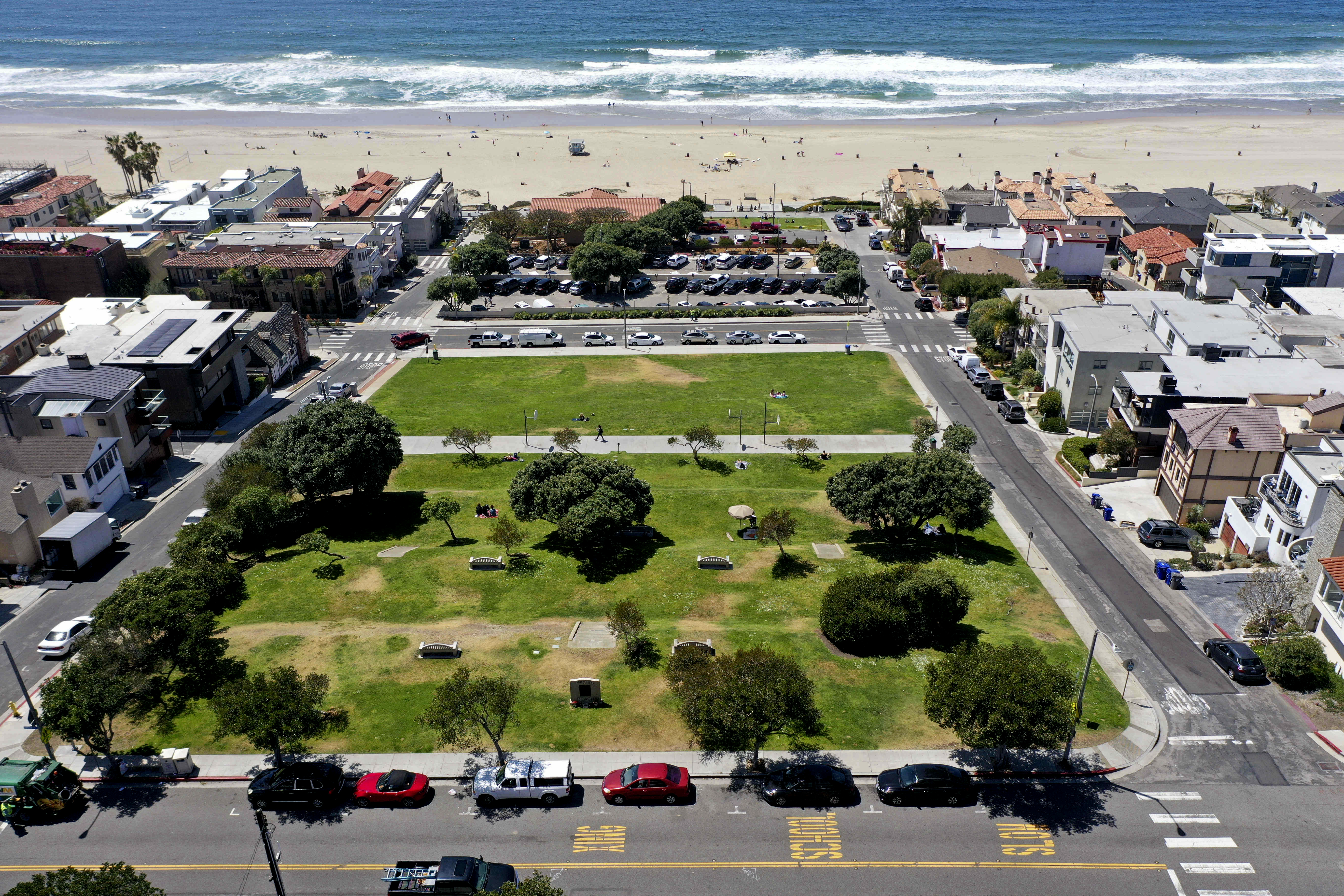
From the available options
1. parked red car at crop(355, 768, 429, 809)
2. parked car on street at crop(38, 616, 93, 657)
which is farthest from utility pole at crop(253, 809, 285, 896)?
parked car on street at crop(38, 616, 93, 657)

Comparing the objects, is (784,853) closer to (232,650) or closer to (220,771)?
(220,771)

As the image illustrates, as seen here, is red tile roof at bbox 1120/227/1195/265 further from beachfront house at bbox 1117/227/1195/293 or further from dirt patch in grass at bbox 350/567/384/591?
dirt patch in grass at bbox 350/567/384/591

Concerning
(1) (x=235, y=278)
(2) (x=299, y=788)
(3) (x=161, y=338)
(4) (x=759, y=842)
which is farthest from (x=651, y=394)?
(4) (x=759, y=842)

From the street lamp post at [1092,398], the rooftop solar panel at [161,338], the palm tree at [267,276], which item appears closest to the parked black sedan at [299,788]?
the rooftop solar panel at [161,338]

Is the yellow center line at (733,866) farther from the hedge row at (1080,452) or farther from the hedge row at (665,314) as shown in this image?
the hedge row at (665,314)

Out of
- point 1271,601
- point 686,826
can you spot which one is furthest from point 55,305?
point 1271,601

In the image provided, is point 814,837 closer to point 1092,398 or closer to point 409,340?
point 1092,398
